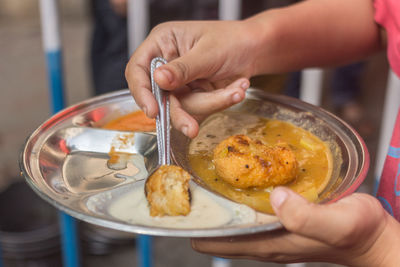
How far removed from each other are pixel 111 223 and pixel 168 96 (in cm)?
48

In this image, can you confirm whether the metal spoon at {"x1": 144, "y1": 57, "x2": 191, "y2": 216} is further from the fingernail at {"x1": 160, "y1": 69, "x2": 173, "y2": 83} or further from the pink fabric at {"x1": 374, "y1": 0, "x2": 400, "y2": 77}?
the pink fabric at {"x1": 374, "y1": 0, "x2": 400, "y2": 77}

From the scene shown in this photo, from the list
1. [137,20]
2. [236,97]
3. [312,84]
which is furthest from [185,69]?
[312,84]

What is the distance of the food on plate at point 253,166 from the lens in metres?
1.10

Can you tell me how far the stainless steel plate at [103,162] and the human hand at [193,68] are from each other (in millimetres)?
120

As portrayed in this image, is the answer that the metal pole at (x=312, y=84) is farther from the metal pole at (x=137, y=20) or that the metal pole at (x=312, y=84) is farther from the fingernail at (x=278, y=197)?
the fingernail at (x=278, y=197)

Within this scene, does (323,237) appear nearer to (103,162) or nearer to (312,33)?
(103,162)

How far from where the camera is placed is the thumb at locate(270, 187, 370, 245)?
884mm

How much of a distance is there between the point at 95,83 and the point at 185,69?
206 cm

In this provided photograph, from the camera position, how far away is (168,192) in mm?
982

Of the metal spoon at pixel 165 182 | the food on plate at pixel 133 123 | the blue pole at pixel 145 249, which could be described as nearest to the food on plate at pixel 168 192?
the metal spoon at pixel 165 182

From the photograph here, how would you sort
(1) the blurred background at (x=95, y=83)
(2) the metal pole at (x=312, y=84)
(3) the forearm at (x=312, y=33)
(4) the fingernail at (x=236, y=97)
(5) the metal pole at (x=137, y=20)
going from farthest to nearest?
(1) the blurred background at (x=95, y=83)
(2) the metal pole at (x=312, y=84)
(5) the metal pole at (x=137, y=20)
(3) the forearm at (x=312, y=33)
(4) the fingernail at (x=236, y=97)

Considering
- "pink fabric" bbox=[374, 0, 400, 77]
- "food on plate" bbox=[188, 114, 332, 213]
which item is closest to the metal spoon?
"food on plate" bbox=[188, 114, 332, 213]

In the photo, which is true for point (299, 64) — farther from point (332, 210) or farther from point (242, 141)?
point (332, 210)

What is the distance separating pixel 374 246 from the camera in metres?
1.07
